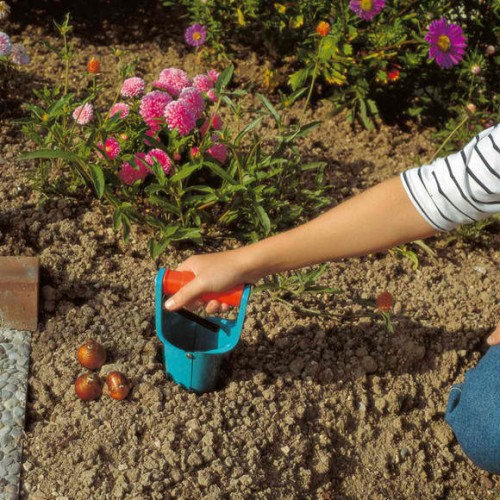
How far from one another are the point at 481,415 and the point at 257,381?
0.66 m

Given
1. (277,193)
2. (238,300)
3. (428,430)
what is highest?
(238,300)

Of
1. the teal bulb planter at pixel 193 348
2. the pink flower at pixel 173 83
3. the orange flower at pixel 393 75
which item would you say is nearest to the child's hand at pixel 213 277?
the teal bulb planter at pixel 193 348

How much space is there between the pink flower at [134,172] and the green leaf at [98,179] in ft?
0.33

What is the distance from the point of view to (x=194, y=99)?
101 inches

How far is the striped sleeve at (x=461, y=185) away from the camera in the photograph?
5.70 ft

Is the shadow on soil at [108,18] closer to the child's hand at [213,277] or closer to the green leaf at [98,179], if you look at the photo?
the green leaf at [98,179]

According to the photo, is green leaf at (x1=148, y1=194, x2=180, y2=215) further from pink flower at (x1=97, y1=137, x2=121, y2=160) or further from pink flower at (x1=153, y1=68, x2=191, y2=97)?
pink flower at (x1=153, y1=68, x2=191, y2=97)

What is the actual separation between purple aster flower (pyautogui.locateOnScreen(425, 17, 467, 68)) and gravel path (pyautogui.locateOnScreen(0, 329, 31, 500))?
1911mm

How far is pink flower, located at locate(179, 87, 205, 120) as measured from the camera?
8.39ft

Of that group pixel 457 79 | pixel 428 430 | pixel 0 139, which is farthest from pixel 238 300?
pixel 457 79

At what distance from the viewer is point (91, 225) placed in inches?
112

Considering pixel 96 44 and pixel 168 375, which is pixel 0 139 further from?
pixel 168 375

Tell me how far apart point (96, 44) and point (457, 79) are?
1.69m

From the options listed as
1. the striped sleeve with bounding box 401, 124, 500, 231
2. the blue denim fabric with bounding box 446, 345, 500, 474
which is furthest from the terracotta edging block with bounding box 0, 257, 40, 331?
the blue denim fabric with bounding box 446, 345, 500, 474
